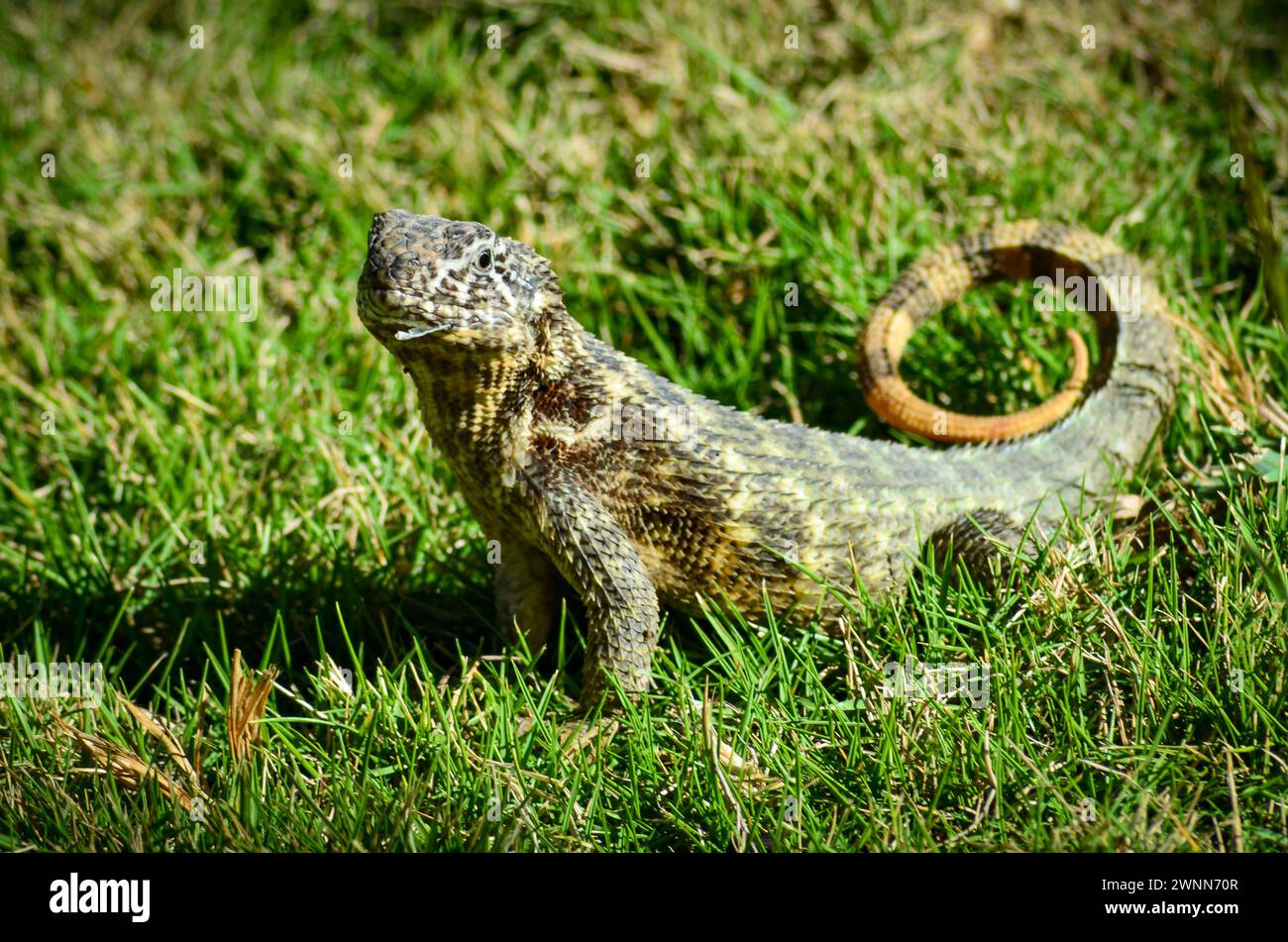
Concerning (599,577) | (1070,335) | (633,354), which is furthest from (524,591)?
(1070,335)

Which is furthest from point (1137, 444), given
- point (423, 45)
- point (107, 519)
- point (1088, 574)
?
point (423, 45)

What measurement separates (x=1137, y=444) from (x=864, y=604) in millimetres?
1182

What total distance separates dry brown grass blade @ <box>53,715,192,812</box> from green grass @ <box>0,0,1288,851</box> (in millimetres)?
44

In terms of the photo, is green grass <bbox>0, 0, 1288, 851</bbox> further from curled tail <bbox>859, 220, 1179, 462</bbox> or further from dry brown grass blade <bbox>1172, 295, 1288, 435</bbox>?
curled tail <bbox>859, 220, 1179, 462</bbox>

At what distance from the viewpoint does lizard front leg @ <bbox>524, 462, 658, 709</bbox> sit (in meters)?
3.41

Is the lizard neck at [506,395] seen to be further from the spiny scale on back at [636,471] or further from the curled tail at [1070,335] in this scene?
the curled tail at [1070,335]

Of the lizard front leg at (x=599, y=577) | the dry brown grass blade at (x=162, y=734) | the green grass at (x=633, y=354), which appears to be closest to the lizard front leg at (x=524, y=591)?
the green grass at (x=633, y=354)

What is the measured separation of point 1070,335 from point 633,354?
64.5 inches

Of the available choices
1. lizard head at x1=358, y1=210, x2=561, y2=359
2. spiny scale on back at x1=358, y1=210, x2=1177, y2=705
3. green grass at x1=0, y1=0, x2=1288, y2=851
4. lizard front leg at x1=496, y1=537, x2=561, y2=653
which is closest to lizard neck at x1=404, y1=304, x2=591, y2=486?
spiny scale on back at x1=358, y1=210, x2=1177, y2=705

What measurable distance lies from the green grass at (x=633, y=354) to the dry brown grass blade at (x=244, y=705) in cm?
8

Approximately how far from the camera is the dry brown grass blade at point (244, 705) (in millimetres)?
3338

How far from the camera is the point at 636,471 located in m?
3.57
